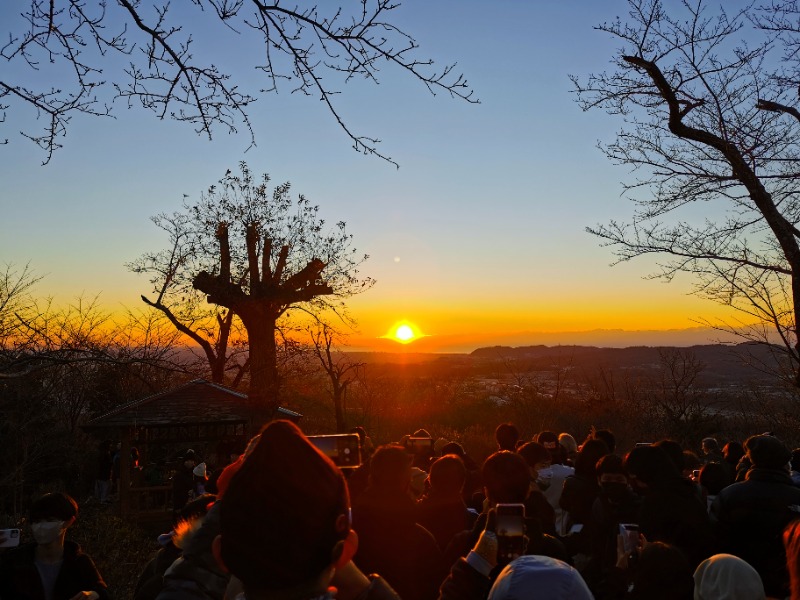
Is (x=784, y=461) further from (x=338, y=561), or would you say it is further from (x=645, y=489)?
(x=338, y=561)

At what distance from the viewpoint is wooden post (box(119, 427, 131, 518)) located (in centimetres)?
1562

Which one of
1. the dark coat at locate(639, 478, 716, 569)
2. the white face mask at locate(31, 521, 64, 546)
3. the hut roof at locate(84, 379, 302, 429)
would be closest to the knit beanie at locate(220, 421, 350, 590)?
the white face mask at locate(31, 521, 64, 546)

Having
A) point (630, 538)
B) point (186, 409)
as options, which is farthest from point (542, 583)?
point (186, 409)

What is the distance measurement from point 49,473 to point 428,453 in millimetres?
15504

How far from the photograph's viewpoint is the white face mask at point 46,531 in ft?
12.8

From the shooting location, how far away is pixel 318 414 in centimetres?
3731

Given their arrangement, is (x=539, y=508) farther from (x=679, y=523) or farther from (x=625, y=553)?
(x=625, y=553)

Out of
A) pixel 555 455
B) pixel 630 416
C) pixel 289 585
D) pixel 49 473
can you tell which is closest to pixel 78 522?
pixel 49 473

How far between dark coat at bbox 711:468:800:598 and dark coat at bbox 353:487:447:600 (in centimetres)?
222

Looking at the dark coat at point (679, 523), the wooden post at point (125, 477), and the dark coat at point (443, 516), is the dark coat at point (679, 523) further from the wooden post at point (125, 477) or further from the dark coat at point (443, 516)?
the wooden post at point (125, 477)

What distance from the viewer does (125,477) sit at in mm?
16000

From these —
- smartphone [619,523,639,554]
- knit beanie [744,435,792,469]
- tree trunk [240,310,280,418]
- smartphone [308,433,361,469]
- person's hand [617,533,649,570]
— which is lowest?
person's hand [617,533,649,570]

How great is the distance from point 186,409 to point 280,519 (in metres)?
17.1

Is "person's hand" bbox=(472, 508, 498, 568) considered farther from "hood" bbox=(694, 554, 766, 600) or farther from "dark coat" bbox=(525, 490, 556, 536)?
"dark coat" bbox=(525, 490, 556, 536)
